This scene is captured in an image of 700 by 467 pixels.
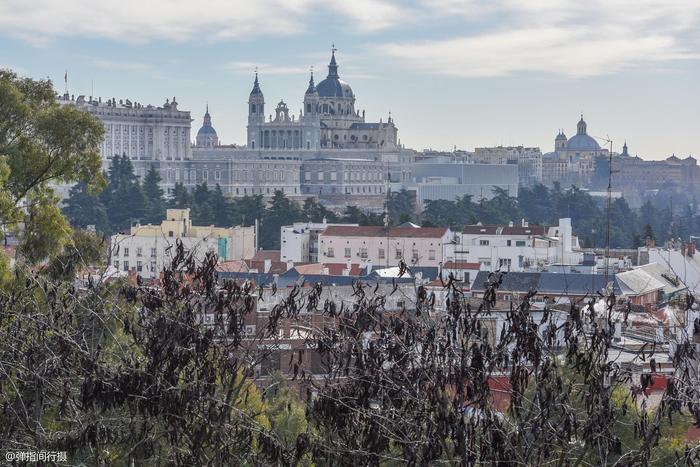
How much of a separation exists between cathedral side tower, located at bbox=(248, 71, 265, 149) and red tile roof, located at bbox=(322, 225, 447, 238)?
246 feet

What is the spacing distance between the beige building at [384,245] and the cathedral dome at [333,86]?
8334cm

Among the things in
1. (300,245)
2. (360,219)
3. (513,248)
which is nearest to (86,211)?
(360,219)

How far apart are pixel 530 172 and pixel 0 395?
16401 centimetres

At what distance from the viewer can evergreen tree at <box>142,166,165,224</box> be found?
7684 centimetres

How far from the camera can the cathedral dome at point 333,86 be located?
469 feet

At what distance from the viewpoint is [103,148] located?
11706 centimetres

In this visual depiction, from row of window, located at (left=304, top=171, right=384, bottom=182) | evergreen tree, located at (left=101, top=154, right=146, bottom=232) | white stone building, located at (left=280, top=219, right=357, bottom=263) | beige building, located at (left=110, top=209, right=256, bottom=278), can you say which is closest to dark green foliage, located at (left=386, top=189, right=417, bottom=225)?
evergreen tree, located at (left=101, top=154, right=146, bottom=232)

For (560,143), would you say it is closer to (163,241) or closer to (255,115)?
(255,115)

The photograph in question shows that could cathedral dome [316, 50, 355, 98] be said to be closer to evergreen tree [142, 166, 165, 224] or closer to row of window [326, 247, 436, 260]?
evergreen tree [142, 166, 165, 224]

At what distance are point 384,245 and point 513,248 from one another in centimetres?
440

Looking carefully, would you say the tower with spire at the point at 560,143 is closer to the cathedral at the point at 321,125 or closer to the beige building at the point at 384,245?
the cathedral at the point at 321,125

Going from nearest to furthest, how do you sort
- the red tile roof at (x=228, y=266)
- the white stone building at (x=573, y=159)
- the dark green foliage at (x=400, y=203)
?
the red tile roof at (x=228, y=266) < the dark green foliage at (x=400, y=203) < the white stone building at (x=573, y=159)

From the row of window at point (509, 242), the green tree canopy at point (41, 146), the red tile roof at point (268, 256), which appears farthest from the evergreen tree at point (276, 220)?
the green tree canopy at point (41, 146)

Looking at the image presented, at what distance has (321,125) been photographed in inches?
5512
